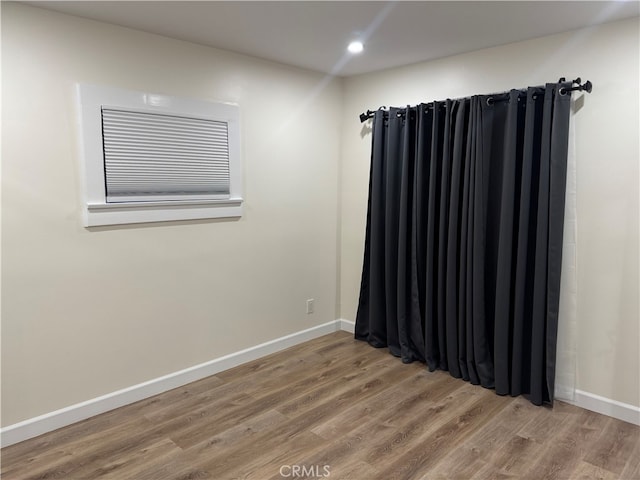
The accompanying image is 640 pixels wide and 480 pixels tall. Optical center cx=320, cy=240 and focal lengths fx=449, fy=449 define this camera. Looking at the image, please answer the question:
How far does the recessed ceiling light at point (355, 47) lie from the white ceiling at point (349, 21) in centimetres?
6

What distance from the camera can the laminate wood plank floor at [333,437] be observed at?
223cm

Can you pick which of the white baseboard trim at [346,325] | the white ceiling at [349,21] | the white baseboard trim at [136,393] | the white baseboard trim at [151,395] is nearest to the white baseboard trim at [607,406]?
the white baseboard trim at [151,395]

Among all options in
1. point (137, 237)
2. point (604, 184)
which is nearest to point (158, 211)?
point (137, 237)

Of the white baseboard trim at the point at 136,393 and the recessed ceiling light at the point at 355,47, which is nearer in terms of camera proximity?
the white baseboard trim at the point at 136,393

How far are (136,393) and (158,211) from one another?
46.8 inches

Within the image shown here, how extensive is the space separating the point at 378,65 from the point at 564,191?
1697 millimetres

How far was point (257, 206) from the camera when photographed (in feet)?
11.4

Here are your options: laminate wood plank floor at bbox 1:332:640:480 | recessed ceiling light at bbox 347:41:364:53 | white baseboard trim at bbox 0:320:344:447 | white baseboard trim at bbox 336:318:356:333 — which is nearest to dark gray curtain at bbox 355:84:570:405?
laminate wood plank floor at bbox 1:332:640:480

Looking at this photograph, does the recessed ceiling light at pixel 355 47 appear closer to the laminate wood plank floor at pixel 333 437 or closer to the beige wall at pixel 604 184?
the beige wall at pixel 604 184

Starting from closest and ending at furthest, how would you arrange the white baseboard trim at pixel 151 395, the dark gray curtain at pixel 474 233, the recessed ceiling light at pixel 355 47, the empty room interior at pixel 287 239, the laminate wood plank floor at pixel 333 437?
the laminate wood plank floor at pixel 333 437, the empty room interior at pixel 287 239, the white baseboard trim at pixel 151 395, the dark gray curtain at pixel 474 233, the recessed ceiling light at pixel 355 47

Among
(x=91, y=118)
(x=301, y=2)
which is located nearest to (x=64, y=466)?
(x=91, y=118)

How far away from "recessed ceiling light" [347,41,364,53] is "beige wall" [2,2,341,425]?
0.69 m

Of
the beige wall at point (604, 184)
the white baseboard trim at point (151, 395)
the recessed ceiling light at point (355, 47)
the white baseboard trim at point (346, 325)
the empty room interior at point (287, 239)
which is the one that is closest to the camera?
the empty room interior at point (287, 239)

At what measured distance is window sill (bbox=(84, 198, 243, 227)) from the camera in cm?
264
